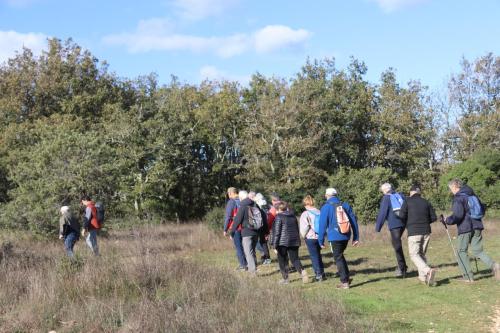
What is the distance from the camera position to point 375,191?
26734 millimetres

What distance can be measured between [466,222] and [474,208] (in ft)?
0.92

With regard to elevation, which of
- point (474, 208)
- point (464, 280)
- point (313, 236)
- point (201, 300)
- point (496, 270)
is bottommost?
point (464, 280)

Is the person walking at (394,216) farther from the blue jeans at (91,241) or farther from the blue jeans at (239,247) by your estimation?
the blue jeans at (91,241)

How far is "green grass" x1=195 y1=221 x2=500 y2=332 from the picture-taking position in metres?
7.00

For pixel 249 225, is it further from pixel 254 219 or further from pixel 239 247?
pixel 239 247

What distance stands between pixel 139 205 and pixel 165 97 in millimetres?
8021

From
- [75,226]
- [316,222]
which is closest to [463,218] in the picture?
[316,222]

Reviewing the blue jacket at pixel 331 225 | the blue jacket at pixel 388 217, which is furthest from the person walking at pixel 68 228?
the blue jacket at pixel 388 217

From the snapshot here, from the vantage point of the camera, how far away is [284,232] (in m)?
10.2

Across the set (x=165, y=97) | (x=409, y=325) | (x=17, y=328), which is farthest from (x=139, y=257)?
(x=165, y=97)

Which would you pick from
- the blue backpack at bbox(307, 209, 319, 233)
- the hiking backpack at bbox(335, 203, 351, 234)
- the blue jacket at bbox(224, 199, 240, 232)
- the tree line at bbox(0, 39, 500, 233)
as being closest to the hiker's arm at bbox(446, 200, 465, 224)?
the hiking backpack at bbox(335, 203, 351, 234)

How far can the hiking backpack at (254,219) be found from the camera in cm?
1077

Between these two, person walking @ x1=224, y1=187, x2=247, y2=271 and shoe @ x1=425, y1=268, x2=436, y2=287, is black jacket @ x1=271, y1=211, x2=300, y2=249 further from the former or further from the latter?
shoe @ x1=425, y1=268, x2=436, y2=287

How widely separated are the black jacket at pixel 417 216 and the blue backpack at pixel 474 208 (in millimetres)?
635
